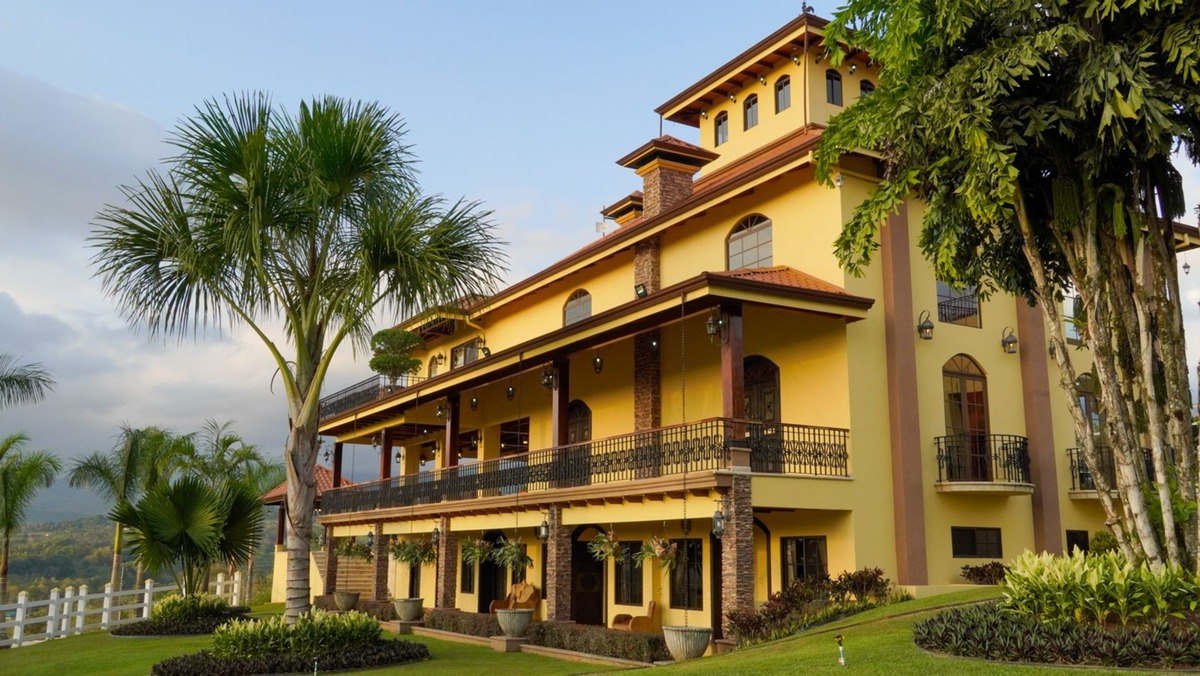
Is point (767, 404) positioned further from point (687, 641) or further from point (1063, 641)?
point (1063, 641)

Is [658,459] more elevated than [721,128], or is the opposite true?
[721,128]

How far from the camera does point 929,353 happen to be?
64.3 ft

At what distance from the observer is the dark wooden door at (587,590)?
23.9m

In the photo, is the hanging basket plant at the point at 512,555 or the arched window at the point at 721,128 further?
the arched window at the point at 721,128

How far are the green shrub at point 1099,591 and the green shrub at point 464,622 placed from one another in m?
11.9

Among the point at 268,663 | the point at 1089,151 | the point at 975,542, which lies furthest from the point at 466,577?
the point at 1089,151

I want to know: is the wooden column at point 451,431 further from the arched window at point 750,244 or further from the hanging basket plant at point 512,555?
the arched window at point 750,244

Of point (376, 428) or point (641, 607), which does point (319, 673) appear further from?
point (376, 428)

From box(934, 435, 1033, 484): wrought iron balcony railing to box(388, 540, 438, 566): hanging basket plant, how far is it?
13.6 meters

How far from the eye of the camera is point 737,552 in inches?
628

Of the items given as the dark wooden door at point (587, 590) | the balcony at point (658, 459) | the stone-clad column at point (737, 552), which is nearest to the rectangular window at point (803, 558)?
the balcony at point (658, 459)

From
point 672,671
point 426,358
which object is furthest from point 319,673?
point 426,358

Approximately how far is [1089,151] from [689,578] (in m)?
12.5

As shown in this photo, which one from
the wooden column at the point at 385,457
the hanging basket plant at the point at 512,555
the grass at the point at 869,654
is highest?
the wooden column at the point at 385,457
